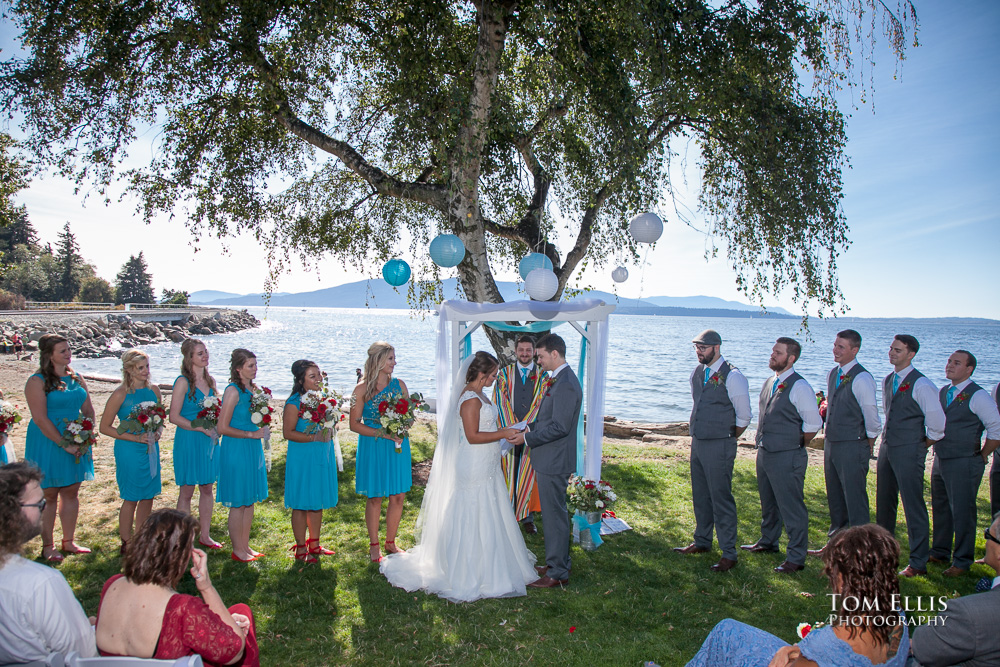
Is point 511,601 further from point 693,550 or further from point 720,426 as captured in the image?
point 720,426

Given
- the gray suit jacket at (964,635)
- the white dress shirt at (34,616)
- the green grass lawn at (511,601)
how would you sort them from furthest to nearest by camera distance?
the green grass lawn at (511,601), the white dress shirt at (34,616), the gray suit jacket at (964,635)

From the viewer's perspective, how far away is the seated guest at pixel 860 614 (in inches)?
86.7

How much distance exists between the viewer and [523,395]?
7.13m

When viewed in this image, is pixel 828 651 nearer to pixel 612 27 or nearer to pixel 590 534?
pixel 590 534

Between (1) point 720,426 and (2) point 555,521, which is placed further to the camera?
(1) point 720,426

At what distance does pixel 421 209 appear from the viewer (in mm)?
11672

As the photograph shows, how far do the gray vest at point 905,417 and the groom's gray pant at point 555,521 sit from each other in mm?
3093

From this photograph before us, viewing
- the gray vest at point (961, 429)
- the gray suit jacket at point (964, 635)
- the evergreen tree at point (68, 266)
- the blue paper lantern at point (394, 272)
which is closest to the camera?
the gray suit jacket at point (964, 635)

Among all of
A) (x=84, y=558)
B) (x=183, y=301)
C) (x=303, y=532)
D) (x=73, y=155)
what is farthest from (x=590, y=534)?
(x=183, y=301)

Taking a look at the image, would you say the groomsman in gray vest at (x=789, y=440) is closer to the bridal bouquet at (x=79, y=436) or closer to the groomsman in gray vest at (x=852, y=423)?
the groomsman in gray vest at (x=852, y=423)

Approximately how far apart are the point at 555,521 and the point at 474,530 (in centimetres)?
70

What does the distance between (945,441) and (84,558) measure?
793 cm

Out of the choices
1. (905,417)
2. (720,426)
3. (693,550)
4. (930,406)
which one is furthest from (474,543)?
(930,406)

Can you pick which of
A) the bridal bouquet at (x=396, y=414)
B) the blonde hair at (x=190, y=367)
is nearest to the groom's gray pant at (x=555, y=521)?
the bridal bouquet at (x=396, y=414)
